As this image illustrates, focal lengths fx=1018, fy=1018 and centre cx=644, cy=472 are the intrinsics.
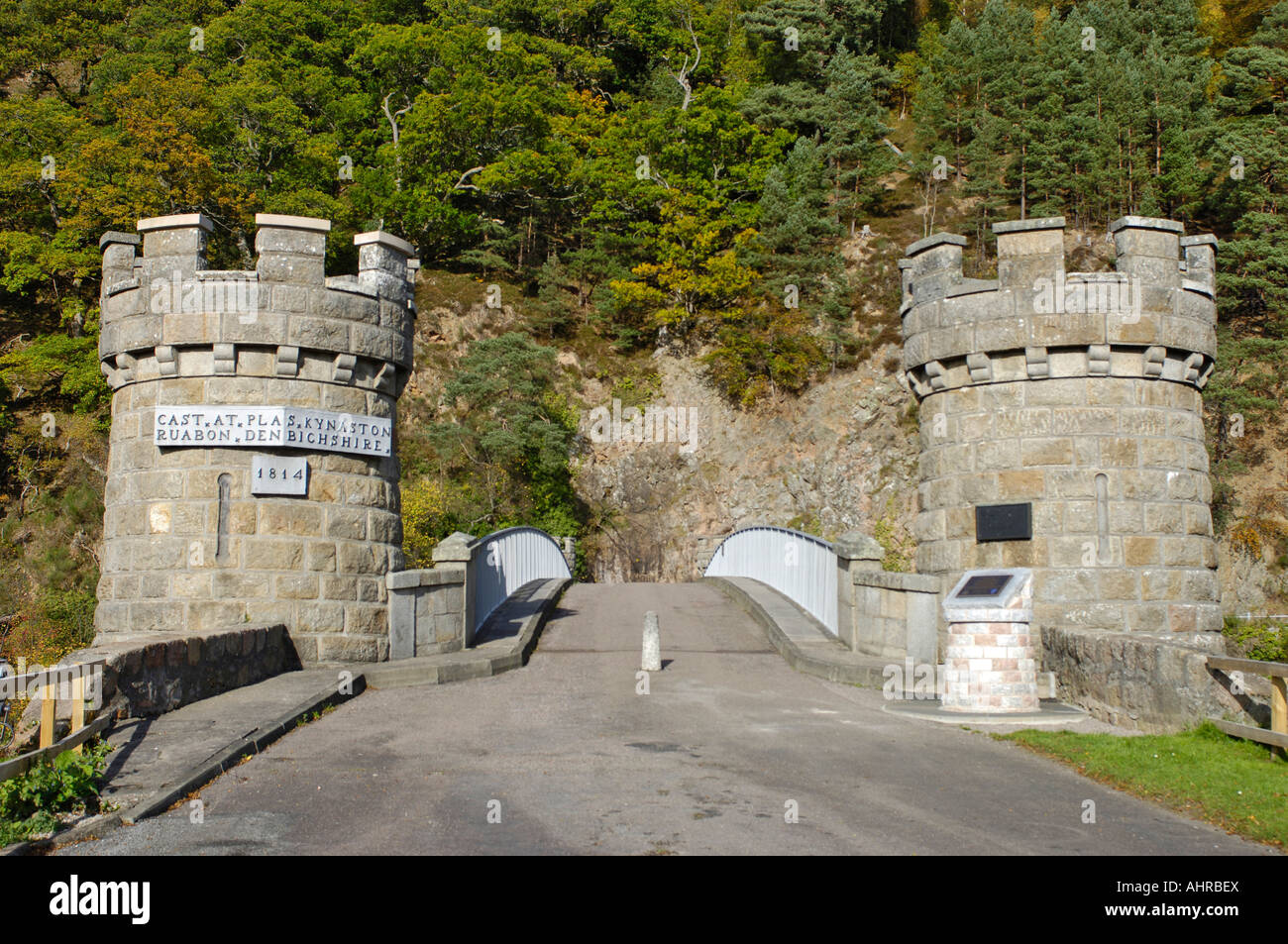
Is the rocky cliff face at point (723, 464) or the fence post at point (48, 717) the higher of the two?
the rocky cliff face at point (723, 464)

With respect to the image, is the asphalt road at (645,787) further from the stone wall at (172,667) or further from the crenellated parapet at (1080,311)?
the crenellated parapet at (1080,311)

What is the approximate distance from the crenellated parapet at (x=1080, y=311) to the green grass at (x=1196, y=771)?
5.23 metres

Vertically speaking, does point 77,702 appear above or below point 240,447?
below

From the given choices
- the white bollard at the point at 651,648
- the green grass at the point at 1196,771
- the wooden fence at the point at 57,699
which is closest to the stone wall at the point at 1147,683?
the green grass at the point at 1196,771

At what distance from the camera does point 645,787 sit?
7305 mm

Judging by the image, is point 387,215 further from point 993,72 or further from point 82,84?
point 993,72

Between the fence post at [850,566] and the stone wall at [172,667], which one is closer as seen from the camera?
the stone wall at [172,667]

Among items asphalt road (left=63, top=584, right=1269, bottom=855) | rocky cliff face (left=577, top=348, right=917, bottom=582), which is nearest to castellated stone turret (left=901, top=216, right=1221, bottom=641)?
asphalt road (left=63, top=584, right=1269, bottom=855)

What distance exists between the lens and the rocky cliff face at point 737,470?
40281 mm

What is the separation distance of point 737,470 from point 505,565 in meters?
24.4

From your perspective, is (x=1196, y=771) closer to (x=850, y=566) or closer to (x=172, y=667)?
(x=850, y=566)

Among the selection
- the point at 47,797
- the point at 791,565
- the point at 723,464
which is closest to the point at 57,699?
the point at 47,797

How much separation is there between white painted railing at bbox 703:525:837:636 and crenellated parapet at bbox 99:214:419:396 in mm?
7958
